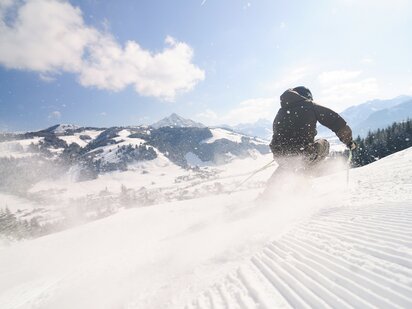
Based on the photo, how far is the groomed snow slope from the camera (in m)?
3.52

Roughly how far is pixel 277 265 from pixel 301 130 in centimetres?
513

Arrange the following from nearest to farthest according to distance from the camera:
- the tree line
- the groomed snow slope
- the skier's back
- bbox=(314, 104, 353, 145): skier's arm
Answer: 1. the groomed snow slope
2. bbox=(314, 104, 353, 145): skier's arm
3. the skier's back
4. the tree line

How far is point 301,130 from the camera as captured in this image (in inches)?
349

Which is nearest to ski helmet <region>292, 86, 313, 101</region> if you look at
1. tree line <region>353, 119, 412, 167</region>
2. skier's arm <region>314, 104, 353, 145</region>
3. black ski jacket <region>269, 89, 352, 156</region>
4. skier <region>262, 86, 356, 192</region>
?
skier <region>262, 86, 356, 192</region>

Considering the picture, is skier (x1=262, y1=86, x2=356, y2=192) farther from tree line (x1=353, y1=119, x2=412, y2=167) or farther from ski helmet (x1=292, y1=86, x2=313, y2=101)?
tree line (x1=353, y1=119, x2=412, y2=167)

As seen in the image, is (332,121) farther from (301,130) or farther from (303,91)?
(303,91)

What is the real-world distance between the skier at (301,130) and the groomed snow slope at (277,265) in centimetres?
129

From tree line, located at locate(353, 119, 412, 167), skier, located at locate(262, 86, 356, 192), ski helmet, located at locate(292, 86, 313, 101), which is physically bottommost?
tree line, located at locate(353, 119, 412, 167)

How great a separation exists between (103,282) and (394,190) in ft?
26.8

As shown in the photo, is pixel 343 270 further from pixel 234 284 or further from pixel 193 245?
pixel 193 245

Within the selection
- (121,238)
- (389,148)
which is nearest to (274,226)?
(121,238)

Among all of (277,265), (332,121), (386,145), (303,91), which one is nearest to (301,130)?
(332,121)

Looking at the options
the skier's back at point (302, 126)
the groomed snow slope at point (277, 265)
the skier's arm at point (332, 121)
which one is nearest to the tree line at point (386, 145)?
the skier's back at point (302, 126)

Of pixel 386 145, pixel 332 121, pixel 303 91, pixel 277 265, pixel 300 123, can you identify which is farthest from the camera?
pixel 386 145
